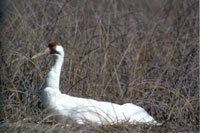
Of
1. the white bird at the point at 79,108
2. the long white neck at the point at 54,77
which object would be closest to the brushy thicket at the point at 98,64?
the white bird at the point at 79,108

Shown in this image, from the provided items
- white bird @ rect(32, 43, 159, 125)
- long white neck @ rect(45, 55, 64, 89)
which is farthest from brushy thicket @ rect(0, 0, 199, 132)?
long white neck @ rect(45, 55, 64, 89)

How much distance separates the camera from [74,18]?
267 inches

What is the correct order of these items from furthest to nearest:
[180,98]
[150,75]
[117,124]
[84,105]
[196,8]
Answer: [196,8]
[150,75]
[180,98]
[84,105]
[117,124]

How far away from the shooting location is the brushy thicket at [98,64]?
5312 mm

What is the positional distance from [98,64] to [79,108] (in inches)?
57.0

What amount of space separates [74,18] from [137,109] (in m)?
2.19

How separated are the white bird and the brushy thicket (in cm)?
17

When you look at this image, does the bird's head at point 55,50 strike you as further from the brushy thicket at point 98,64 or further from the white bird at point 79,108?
the brushy thicket at point 98,64

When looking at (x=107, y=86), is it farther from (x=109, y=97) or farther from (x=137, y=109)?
(x=137, y=109)

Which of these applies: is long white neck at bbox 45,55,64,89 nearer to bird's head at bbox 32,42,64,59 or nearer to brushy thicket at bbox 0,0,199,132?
bird's head at bbox 32,42,64,59

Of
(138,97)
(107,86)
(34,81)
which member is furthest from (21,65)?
(138,97)

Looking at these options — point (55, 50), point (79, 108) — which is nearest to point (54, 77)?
point (55, 50)

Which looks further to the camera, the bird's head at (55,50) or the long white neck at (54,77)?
the bird's head at (55,50)

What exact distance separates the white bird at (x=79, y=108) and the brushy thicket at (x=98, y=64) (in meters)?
0.17
